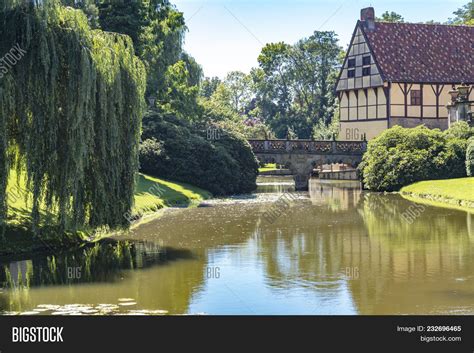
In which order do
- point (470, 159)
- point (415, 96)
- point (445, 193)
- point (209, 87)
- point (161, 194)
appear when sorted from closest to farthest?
point (161, 194) < point (445, 193) < point (470, 159) < point (415, 96) < point (209, 87)

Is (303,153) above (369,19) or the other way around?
the other way around

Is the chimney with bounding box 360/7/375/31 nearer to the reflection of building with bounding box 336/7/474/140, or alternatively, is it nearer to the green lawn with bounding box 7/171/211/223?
the reflection of building with bounding box 336/7/474/140

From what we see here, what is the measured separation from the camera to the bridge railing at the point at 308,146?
6034cm

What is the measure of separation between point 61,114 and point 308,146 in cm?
3928

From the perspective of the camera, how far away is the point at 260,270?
2247 centimetres

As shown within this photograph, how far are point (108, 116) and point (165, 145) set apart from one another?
26.2m

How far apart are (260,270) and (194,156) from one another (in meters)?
29.3

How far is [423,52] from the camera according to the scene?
66.8 meters

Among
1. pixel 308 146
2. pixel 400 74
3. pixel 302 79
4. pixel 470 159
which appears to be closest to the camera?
pixel 470 159

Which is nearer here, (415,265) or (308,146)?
(415,265)

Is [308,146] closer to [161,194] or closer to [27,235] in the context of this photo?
[161,194]

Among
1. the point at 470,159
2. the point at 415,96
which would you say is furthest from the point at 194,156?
the point at 415,96

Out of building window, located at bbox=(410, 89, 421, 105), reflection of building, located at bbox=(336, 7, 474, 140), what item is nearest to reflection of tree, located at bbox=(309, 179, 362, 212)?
reflection of building, located at bbox=(336, 7, 474, 140)

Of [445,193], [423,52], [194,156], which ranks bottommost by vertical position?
[445,193]
